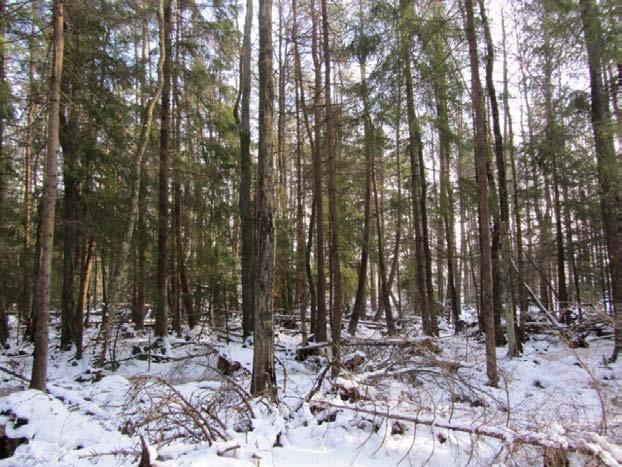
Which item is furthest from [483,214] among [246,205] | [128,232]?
[128,232]

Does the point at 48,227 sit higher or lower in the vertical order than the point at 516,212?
lower

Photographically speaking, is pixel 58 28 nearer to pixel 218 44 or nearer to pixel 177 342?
pixel 218 44

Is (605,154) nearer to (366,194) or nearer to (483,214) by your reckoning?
Answer: (483,214)

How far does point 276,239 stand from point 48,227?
16.1 ft

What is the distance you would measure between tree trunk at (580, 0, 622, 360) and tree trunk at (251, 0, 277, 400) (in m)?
7.75

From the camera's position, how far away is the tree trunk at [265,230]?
19.6 feet

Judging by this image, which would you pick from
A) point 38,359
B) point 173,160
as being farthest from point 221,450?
point 173,160

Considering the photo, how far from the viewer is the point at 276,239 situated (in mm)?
6391

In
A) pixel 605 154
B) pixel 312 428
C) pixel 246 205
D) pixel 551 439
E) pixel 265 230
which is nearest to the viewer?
pixel 551 439

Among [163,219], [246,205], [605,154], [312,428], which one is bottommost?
[312,428]

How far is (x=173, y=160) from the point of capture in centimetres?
1370

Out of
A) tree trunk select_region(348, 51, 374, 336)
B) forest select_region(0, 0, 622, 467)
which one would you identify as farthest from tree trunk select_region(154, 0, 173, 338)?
tree trunk select_region(348, 51, 374, 336)

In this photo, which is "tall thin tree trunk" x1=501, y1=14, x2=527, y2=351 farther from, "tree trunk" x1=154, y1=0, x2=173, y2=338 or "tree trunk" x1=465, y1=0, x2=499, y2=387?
"tree trunk" x1=154, y1=0, x2=173, y2=338

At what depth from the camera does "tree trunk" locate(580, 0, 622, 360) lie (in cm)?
952
